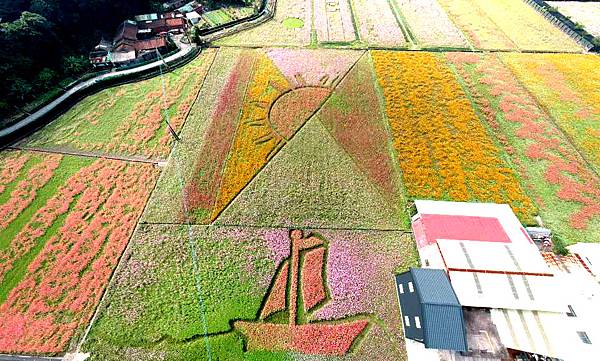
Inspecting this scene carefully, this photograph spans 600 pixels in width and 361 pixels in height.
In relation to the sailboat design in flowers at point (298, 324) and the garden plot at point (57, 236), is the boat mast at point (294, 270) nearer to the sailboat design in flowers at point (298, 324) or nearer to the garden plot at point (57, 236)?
the sailboat design in flowers at point (298, 324)

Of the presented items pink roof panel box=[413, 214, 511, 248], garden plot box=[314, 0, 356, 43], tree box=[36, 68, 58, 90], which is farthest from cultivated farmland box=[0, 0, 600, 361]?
tree box=[36, 68, 58, 90]

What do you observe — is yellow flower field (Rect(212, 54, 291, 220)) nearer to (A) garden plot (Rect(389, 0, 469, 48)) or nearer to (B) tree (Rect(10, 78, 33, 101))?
(B) tree (Rect(10, 78, 33, 101))

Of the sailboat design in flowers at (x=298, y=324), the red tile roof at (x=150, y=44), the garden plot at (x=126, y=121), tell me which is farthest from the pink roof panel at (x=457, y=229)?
the red tile roof at (x=150, y=44)

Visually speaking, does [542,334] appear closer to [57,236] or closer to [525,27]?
[57,236]

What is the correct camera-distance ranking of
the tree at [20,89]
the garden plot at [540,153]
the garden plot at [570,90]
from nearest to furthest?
the garden plot at [540,153], the garden plot at [570,90], the tree at [20,89]

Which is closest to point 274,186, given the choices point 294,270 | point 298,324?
point 294,270

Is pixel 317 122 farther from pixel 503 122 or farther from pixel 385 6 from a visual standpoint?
pixel 385 6

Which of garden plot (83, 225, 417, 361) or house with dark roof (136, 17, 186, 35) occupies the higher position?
house with dark roof (136, 17, 186, 35)
